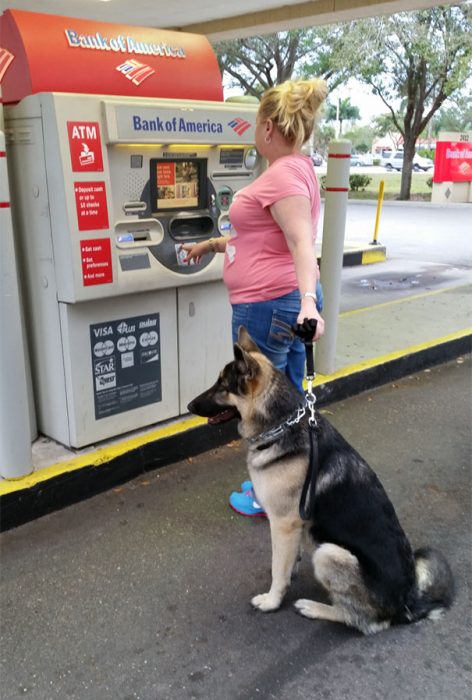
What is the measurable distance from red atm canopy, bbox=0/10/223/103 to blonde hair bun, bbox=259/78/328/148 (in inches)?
46.8

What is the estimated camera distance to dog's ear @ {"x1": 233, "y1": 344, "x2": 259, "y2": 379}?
8.21 ft

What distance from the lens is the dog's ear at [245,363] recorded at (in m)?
2.50

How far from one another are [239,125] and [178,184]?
1.81 feet

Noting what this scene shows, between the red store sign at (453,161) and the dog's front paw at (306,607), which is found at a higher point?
the red store sign at (453,161)

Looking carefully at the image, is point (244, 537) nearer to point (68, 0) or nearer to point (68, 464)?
point (68, 464)

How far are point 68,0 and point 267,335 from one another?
4882 millimetres

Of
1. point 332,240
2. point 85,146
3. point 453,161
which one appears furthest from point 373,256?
point 453,161

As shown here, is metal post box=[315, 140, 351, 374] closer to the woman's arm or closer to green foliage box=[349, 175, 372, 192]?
the woman's arm

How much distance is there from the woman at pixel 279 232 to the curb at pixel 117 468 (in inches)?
46.7

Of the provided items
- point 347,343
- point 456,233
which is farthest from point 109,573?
point 456,233

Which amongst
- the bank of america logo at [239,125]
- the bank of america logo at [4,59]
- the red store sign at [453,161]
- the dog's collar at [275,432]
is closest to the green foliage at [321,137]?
the bank of america logo at [239,125]

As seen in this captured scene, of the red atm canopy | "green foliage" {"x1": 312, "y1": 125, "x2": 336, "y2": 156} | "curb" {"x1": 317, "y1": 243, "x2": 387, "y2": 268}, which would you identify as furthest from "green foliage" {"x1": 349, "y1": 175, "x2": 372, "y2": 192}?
the red atm canopy

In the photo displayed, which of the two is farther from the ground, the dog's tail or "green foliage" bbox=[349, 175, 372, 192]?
"green foliage" bbox=[349, 175, 372, 192]

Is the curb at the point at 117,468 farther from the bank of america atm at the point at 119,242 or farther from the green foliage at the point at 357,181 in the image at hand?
the green foliage at the point at 357,181
